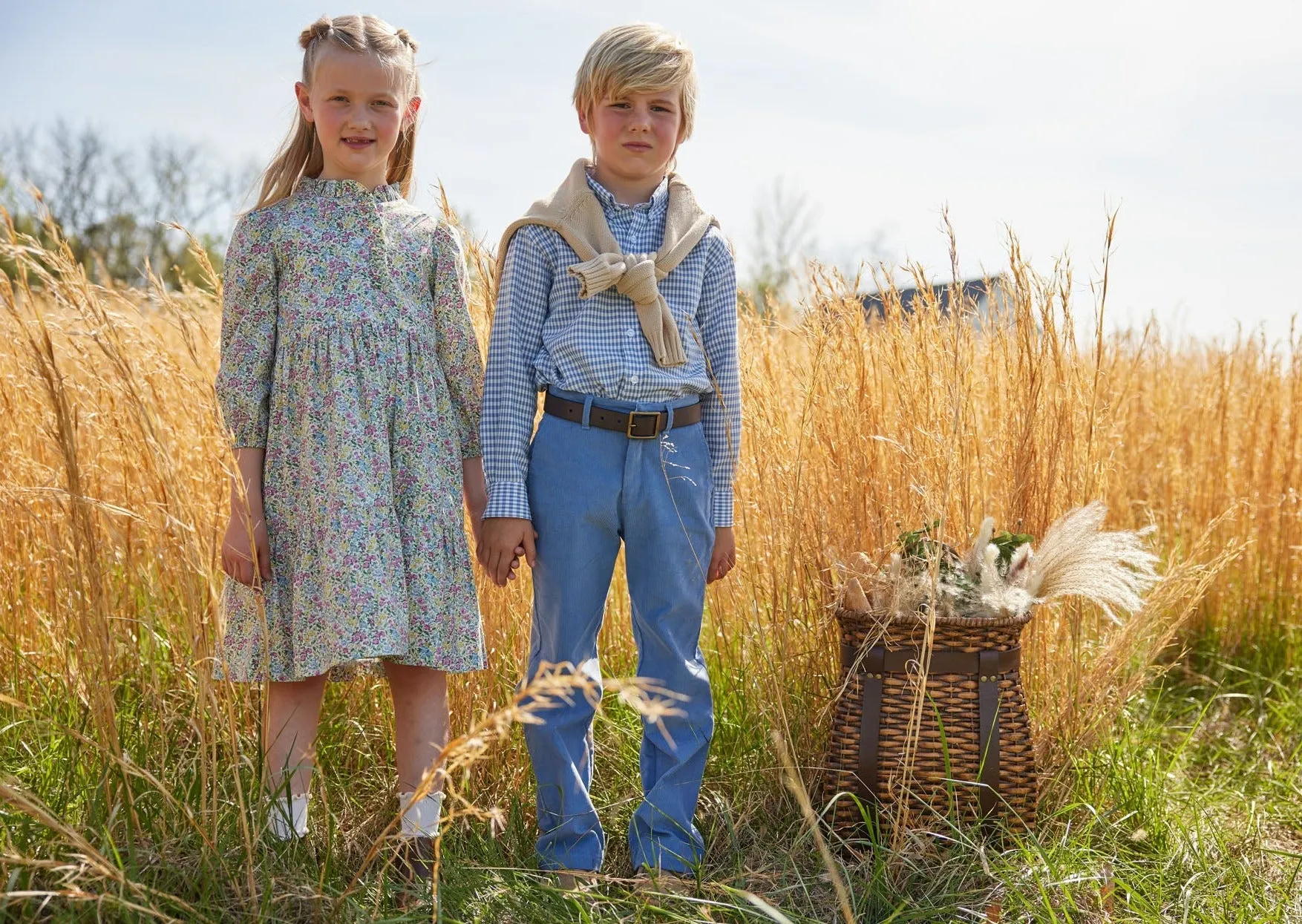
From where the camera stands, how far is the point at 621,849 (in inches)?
83.2

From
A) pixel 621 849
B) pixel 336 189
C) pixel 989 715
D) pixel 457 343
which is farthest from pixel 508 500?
pixel 989 715

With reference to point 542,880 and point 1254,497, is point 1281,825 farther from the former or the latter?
point 542,880

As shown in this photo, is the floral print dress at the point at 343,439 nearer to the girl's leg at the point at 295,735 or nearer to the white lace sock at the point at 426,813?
the girl's leg at the point at 295,735

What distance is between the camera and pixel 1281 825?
2510 mm

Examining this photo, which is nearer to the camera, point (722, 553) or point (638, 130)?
point (638, 130)

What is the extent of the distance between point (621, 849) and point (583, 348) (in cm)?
99

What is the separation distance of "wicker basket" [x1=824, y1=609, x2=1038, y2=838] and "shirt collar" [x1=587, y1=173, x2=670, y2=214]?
2.85 ft

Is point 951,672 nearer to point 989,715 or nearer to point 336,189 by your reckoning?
point 989,715

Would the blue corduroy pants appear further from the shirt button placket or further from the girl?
the shirt button placket

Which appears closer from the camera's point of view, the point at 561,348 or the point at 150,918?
the point at 150,918

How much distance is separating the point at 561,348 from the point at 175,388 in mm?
1408

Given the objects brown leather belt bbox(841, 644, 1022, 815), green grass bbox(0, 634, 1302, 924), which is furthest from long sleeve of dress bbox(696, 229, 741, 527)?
green grass bbox(0, 634, 1302, 924)

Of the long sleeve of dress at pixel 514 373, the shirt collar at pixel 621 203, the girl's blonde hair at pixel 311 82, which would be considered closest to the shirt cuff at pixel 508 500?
the long sleeve of dress at pixel 514 373

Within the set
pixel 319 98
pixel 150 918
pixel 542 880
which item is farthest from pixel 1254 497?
pixel 150 918
